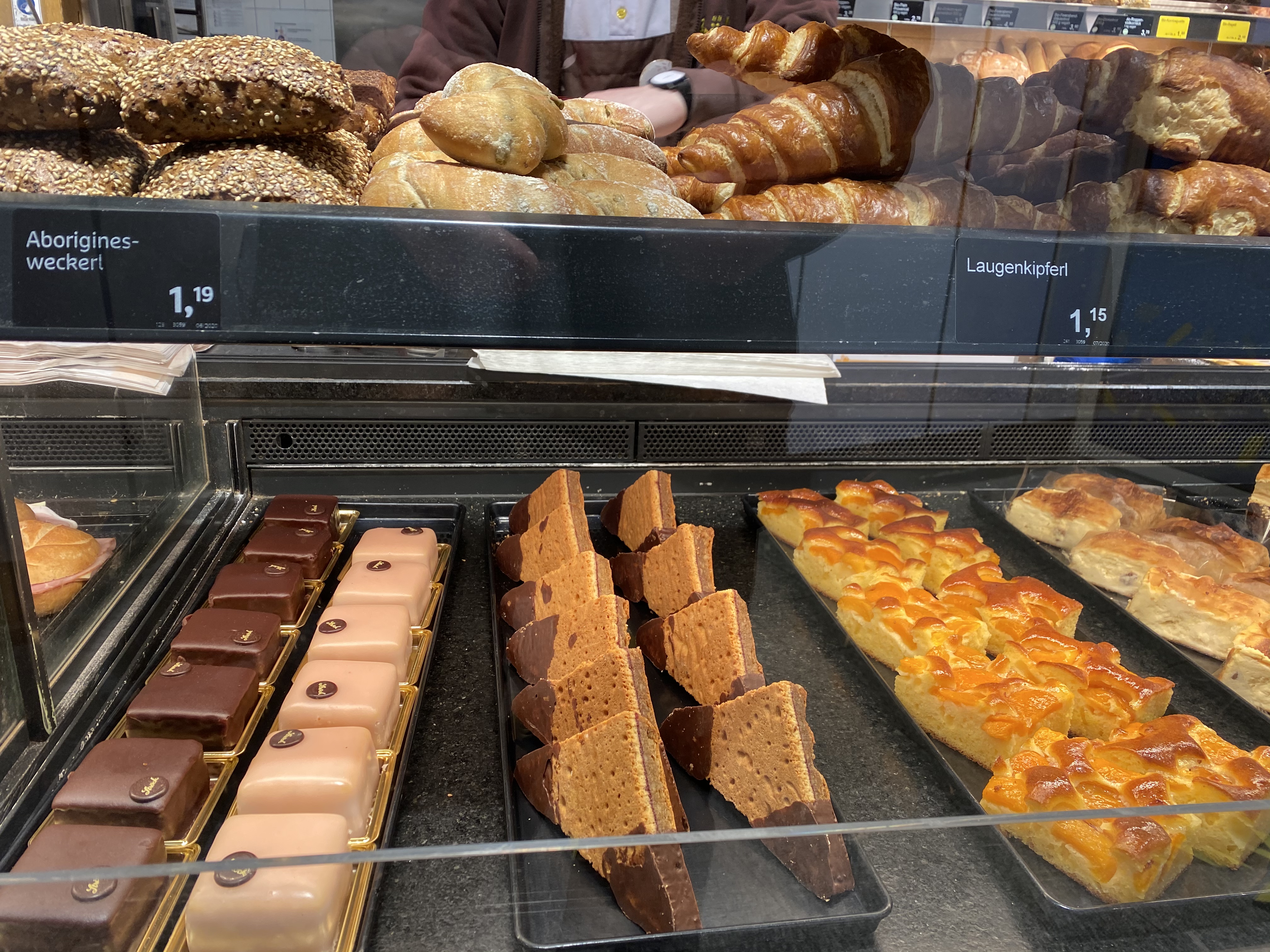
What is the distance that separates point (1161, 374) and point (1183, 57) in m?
1.16

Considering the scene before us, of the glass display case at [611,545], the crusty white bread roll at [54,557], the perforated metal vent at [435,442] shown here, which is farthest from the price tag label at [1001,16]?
the crusty white bread roll at [54,557]

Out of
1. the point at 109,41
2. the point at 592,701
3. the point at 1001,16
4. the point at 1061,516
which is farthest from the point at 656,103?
the point at 1061,516

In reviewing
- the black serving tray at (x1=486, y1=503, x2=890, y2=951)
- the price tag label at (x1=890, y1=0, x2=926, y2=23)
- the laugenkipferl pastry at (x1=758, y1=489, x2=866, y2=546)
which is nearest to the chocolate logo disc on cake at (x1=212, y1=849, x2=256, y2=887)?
the black serving tray at (x1=486, y1=503, x2=890, y2=951)

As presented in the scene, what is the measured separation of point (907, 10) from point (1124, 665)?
4.00ft

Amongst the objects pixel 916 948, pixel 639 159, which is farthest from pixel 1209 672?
pixel 639 159

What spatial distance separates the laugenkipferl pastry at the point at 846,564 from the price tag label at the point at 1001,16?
3.38 ft

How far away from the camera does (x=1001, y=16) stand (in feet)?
3.16

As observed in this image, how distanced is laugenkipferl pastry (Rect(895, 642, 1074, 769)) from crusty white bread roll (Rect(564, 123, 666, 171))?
958mm

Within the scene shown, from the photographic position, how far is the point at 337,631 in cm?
141

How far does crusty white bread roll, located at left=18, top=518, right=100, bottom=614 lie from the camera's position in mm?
1355

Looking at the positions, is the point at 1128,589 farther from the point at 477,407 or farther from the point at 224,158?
the point at 224,158

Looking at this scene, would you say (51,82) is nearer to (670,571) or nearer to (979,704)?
(670,571)

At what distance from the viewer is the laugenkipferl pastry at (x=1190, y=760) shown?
1.23m

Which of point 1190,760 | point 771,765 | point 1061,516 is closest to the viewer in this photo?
point 771,765
